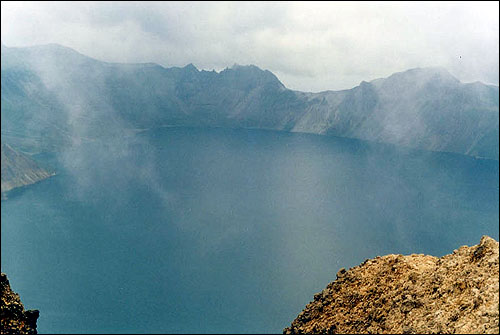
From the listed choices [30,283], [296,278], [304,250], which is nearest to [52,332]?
[30,283]

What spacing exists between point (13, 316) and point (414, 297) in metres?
26.2

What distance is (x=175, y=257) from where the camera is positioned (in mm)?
191375

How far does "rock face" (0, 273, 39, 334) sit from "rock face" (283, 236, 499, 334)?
62.2 feet

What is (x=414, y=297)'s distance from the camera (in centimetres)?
2312

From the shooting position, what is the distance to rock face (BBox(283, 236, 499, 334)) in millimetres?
19531

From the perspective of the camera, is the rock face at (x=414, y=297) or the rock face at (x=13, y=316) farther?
the rock face at (x=13, y=316)

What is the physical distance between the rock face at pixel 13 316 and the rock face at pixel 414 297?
19.0 m

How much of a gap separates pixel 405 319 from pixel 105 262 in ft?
607

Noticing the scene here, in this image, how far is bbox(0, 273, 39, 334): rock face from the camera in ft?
78.5

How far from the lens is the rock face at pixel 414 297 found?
769 inches

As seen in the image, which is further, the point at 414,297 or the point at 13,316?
the point at 13,316

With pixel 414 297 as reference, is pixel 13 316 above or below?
below

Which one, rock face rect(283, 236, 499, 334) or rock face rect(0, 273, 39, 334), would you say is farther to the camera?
rock face rect(0, 273, 39, 334)

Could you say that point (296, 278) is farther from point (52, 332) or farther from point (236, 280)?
point (52, 332)
